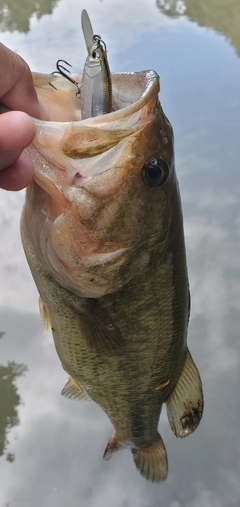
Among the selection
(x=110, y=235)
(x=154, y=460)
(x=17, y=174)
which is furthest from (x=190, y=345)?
(x=17, y=174)

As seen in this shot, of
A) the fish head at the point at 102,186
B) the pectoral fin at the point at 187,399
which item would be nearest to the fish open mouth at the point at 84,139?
the fish head at the point at 102,186

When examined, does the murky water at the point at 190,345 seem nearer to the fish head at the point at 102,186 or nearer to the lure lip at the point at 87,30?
the fish head at the point at 102,186

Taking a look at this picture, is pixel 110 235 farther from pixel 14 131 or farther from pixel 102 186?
pixel 14 131

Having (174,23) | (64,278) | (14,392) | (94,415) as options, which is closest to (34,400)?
(14,392)

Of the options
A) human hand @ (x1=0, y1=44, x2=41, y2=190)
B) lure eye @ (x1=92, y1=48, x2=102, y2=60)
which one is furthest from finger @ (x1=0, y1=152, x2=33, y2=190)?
lure eye @ (x1=92, y1=48, x2=102, y2=60)

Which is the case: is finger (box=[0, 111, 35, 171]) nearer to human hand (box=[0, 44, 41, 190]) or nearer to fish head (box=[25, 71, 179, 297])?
human hand (box=[0, 44, 41, 190])

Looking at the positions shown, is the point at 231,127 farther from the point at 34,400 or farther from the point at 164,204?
the point at 164,204
